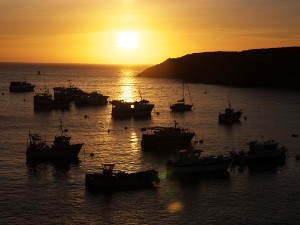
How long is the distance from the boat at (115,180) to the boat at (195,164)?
22.2ft

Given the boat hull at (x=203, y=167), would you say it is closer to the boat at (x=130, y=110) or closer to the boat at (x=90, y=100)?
the boat at (x=130, y=110)

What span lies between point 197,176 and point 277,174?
1253cm

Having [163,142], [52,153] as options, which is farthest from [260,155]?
[52,153]

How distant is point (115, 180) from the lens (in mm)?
65625

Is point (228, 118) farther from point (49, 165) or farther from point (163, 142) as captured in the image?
point (49, 165)

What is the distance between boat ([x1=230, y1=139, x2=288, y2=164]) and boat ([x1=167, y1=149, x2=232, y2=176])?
647 centimetres

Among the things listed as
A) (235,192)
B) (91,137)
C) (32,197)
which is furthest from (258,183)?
(91,137)

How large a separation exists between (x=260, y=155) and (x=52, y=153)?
35622 millimetres

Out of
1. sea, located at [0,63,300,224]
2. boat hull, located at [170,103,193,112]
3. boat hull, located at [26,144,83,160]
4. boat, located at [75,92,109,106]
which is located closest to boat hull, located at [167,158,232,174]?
sea, located at [0,63,300,224]

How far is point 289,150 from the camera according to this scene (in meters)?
92.1

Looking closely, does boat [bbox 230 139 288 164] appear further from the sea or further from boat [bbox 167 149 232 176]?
boat [bbox 167 149 232 176]

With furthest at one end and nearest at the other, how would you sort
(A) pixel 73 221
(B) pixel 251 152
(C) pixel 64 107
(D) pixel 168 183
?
(C) pixel 64 107
(B) pixel 251 152
(D) pixel 168 183
(A) pixel 73 221

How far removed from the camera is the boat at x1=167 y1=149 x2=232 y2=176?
238 feet

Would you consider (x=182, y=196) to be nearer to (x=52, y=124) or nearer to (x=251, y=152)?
(x=251, y=152)
